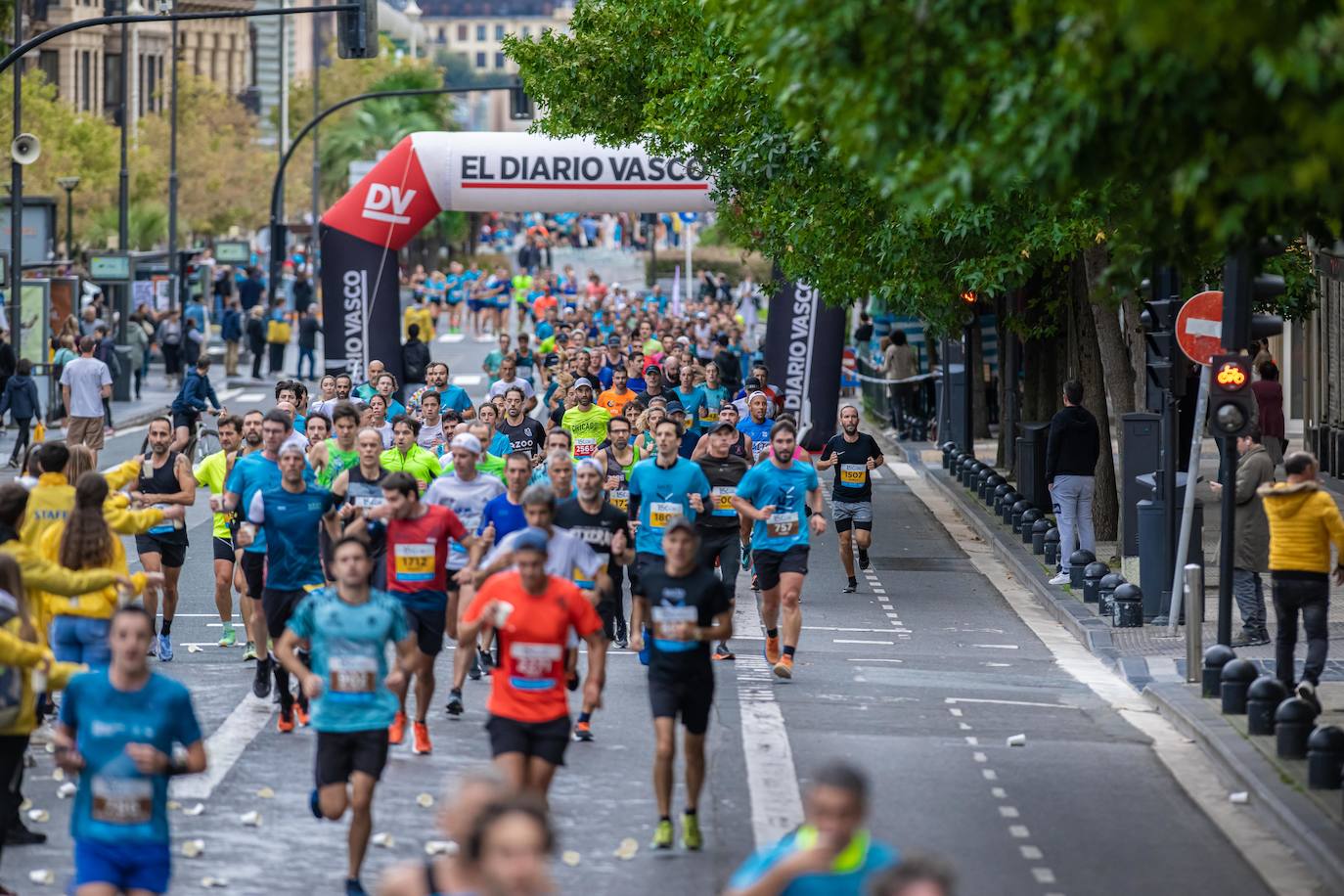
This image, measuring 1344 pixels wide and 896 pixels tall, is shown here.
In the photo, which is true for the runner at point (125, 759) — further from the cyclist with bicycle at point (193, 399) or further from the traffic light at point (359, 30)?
the cyclist with bicycle at point (193, 399)

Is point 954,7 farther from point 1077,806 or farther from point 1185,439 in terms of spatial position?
point 1185,439

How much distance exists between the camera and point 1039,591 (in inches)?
858

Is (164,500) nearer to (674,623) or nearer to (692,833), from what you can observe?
(674,623)

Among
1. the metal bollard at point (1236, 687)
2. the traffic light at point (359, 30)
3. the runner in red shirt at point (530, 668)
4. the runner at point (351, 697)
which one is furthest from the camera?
the traffic light at point (359, 30)

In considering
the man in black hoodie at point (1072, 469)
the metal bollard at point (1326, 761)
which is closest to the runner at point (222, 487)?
the metal bollard at point (1326, 761)

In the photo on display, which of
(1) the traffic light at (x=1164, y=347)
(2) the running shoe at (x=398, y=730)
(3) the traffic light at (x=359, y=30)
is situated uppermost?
(3) the traffic light at (x=359, y=30)

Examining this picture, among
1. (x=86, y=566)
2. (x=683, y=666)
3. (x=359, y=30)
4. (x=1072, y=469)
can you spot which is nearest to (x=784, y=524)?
(x=683, y=666)

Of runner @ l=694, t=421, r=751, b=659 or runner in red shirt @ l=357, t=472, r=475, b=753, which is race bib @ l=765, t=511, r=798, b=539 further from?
runner in red shirt @ l=357, t=472, r=475, b=753

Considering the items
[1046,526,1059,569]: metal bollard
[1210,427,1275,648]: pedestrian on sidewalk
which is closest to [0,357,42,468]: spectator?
[1046,526,1059,569]: metal bollard

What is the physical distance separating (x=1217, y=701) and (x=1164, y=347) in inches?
139

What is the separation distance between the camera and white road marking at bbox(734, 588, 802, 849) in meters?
12.0

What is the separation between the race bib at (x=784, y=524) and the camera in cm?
1670

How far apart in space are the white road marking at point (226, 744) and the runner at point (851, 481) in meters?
7.88

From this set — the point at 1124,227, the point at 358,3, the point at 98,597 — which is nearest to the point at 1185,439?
the point at 358,3
